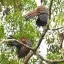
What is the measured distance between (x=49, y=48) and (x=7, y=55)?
3.74ft

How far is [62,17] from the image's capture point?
10.9 feet

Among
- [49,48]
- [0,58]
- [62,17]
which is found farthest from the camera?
[49,48]

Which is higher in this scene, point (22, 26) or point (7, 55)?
point (22, 26)

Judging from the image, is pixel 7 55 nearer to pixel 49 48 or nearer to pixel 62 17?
pixel 49 48

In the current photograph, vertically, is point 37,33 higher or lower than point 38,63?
higher

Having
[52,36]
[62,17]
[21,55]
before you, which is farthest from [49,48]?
[62,17]

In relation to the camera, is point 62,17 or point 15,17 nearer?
point 62,17

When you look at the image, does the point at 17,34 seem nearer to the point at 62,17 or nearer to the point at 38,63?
the point at 38,63

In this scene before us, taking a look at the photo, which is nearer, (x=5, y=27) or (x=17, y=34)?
(x=17, y=34)

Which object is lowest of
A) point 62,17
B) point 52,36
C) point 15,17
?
point 52,36

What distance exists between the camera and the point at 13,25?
288 inches

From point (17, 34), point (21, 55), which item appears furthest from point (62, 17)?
point (17, 34)

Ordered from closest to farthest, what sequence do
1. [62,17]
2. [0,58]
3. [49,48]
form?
[62,17], [0,58], [49,48]

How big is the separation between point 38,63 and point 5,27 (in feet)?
4.33
